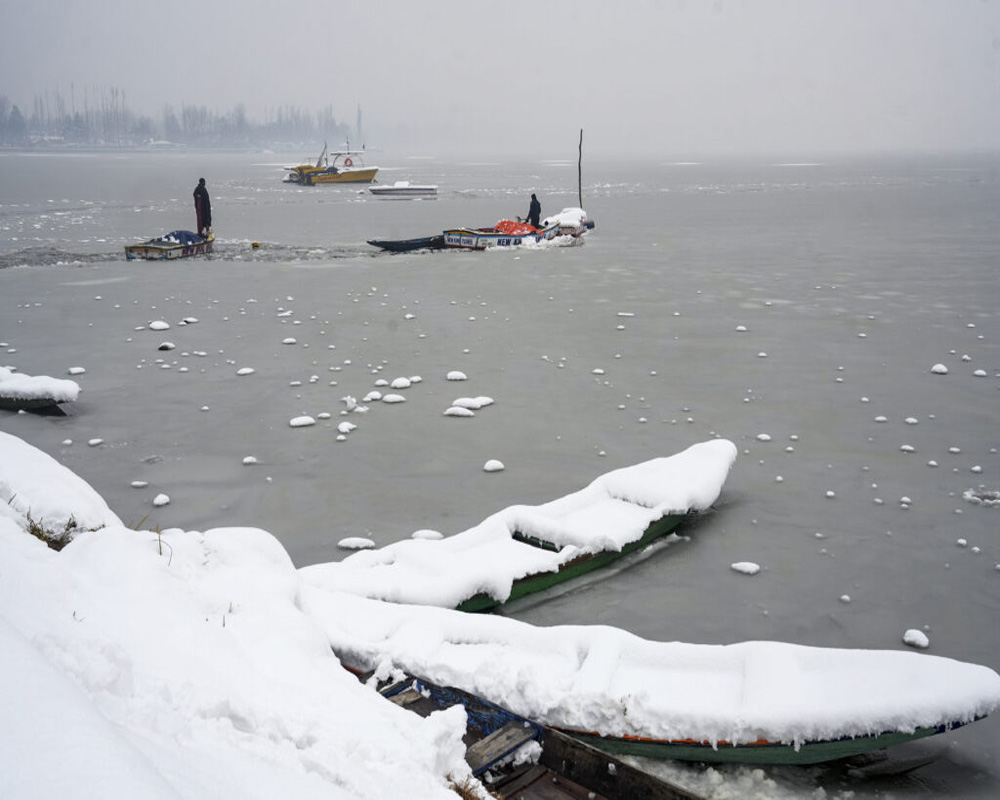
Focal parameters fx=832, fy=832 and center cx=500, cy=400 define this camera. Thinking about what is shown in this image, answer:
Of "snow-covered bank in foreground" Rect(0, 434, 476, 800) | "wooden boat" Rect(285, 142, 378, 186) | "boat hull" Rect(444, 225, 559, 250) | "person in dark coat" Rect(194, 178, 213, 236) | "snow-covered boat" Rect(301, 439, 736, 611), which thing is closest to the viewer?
"snow-covered bank in foreground" Rect(0, 434, 476, 800)

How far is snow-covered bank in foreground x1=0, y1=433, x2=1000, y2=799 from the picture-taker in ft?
9.02

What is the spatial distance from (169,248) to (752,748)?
79.9 ft

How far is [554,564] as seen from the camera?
7.27 m

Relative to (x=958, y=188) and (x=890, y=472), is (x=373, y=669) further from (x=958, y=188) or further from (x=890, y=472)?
(x=958, y=188)

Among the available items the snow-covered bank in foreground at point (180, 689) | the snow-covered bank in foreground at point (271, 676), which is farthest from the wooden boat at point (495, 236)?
the snow-covered bank in foreground at point (180, 689)

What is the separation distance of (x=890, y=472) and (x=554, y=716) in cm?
649

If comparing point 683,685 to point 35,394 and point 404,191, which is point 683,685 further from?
point 404,191

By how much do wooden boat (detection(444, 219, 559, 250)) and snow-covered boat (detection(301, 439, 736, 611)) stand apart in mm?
21234

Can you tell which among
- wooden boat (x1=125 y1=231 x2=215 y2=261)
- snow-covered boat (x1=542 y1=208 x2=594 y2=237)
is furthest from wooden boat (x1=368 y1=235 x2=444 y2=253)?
wooden boat (x1=125 y1=231 x2=215 y2=261)

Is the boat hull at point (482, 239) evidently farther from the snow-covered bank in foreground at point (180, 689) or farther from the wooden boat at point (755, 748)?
the wooden boat at point (755, 748)

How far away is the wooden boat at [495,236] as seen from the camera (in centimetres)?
2928

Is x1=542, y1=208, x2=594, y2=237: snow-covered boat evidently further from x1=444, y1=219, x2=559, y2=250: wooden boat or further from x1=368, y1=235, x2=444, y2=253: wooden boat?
x1=368, y1=235, x2=444, y2=253: wooden boat

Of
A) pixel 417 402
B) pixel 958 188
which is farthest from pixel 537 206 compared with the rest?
pixel 958 188

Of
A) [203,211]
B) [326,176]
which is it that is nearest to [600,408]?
[203,211]
